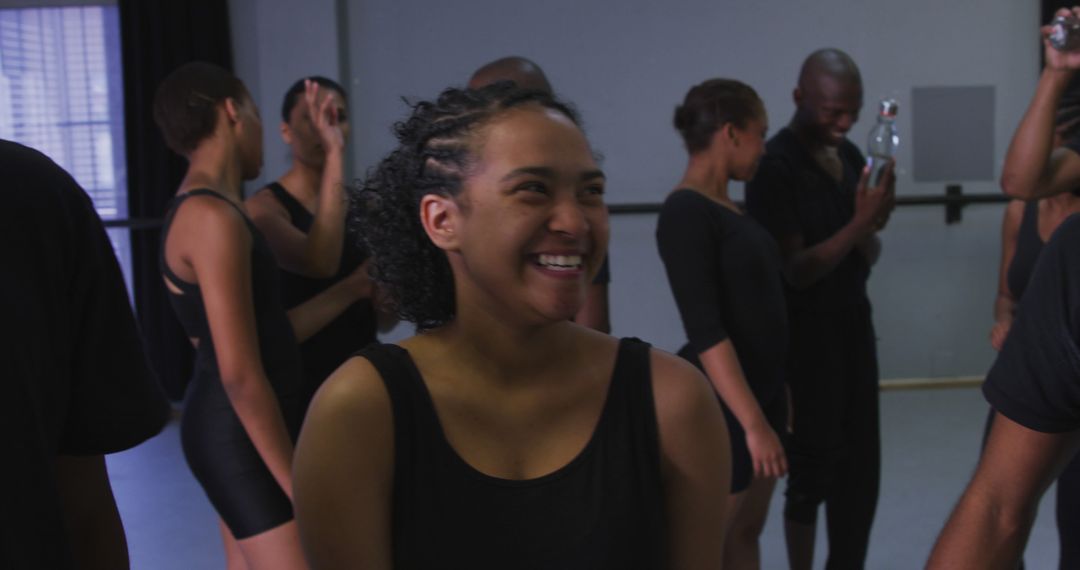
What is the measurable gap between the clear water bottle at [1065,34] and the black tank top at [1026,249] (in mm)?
374

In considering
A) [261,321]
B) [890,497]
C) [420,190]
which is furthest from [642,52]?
[420,190]

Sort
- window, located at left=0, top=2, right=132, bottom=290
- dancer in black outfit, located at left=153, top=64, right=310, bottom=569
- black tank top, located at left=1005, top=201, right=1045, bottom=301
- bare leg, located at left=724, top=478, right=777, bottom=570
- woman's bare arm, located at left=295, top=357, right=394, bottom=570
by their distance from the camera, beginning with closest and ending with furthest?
woman's bare arm, located at left=295, top=357, right=394, bottom=570 < dancer in black outfit, located at left=153, top=64, right=310, bottom=569 < black tank top, located at left=1005, top=201, right=1045, bottom=301 < bare leg, located at left=724, top=478, right=777, bottom=570 < window, located at left=0, top=2, right=132, bottom=290

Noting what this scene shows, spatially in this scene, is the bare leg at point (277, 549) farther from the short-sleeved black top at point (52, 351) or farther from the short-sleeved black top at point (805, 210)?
the short-sleeved black top at point (805, 210)

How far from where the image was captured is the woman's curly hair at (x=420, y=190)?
1184 mm

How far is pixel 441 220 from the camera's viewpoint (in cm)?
118

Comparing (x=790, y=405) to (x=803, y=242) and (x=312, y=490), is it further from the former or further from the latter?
(x=312, y=490)

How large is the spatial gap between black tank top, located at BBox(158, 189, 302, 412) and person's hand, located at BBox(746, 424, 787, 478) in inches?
39.2

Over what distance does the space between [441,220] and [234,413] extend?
0.99m

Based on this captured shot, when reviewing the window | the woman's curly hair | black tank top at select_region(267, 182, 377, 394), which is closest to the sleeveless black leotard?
black tank top at select_region(267, 182, 377, 394)

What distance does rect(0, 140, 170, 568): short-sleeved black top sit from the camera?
988 mm

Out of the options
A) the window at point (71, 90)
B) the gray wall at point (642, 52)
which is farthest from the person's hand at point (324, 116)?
the window at point (71, 90)

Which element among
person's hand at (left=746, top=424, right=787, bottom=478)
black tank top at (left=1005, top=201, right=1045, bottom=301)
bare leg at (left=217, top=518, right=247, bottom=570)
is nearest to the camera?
bare leg at (left=217, top=518, right=247, bottom=570)

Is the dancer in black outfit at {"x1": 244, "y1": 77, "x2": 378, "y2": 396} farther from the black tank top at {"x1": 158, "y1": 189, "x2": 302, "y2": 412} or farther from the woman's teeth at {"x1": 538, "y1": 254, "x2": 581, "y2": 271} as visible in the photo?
the woman's teeth at {"x1": 538, "y1": 254, "x2": 581, "y2": 271}

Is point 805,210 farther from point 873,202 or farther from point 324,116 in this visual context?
point 324,116
